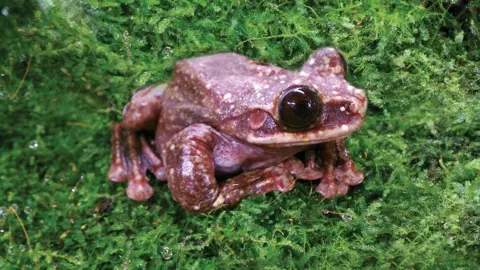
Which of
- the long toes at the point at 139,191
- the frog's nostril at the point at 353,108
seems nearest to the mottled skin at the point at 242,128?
the frog's nostril at the point at 353,108

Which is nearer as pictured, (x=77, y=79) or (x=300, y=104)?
(x=300, y=104)

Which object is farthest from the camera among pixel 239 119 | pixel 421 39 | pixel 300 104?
pixel 421 39

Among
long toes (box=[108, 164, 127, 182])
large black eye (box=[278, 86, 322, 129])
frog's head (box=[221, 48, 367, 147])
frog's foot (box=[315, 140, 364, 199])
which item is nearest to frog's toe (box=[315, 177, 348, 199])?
frog's foot (box=[315, 140, 364, 199])

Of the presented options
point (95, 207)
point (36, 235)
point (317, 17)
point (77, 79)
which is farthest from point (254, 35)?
point (36, 235)

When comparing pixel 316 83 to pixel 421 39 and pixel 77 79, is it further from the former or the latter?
pixel 77 79

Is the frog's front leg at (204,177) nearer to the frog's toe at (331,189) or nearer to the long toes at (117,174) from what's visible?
the frog's toe at (331,189)

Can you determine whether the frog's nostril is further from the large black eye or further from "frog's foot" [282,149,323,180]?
"frog's foot" [282,149,323,180]
